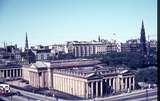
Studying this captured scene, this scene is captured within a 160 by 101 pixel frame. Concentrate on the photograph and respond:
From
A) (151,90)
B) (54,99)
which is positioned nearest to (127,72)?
(151,90)

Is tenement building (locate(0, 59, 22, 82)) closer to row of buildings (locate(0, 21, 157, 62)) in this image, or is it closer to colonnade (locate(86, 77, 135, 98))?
row of buildings (locate(0, 21, 157, 62))

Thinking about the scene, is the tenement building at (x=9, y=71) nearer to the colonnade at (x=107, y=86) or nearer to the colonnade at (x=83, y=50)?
the colonnade at (x=107, y=86)

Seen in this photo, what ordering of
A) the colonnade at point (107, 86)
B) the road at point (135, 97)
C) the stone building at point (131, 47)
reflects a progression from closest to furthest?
the road at point (135, 97)
the colonnade at point (107, 86)
the stone building at point (131, 47)

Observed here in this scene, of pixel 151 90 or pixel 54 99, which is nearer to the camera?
pixel 54 99

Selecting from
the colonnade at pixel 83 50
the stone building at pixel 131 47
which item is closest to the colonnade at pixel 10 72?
the colonnade at pixel 83 50

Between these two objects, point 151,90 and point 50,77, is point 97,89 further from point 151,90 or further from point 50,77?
point 50,77

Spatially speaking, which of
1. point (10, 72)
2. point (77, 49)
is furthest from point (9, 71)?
point (77, 49)

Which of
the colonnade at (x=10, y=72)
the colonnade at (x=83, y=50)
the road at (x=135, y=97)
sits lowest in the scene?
the road at (x=135, y=97)

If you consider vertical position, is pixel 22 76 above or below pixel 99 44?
below
